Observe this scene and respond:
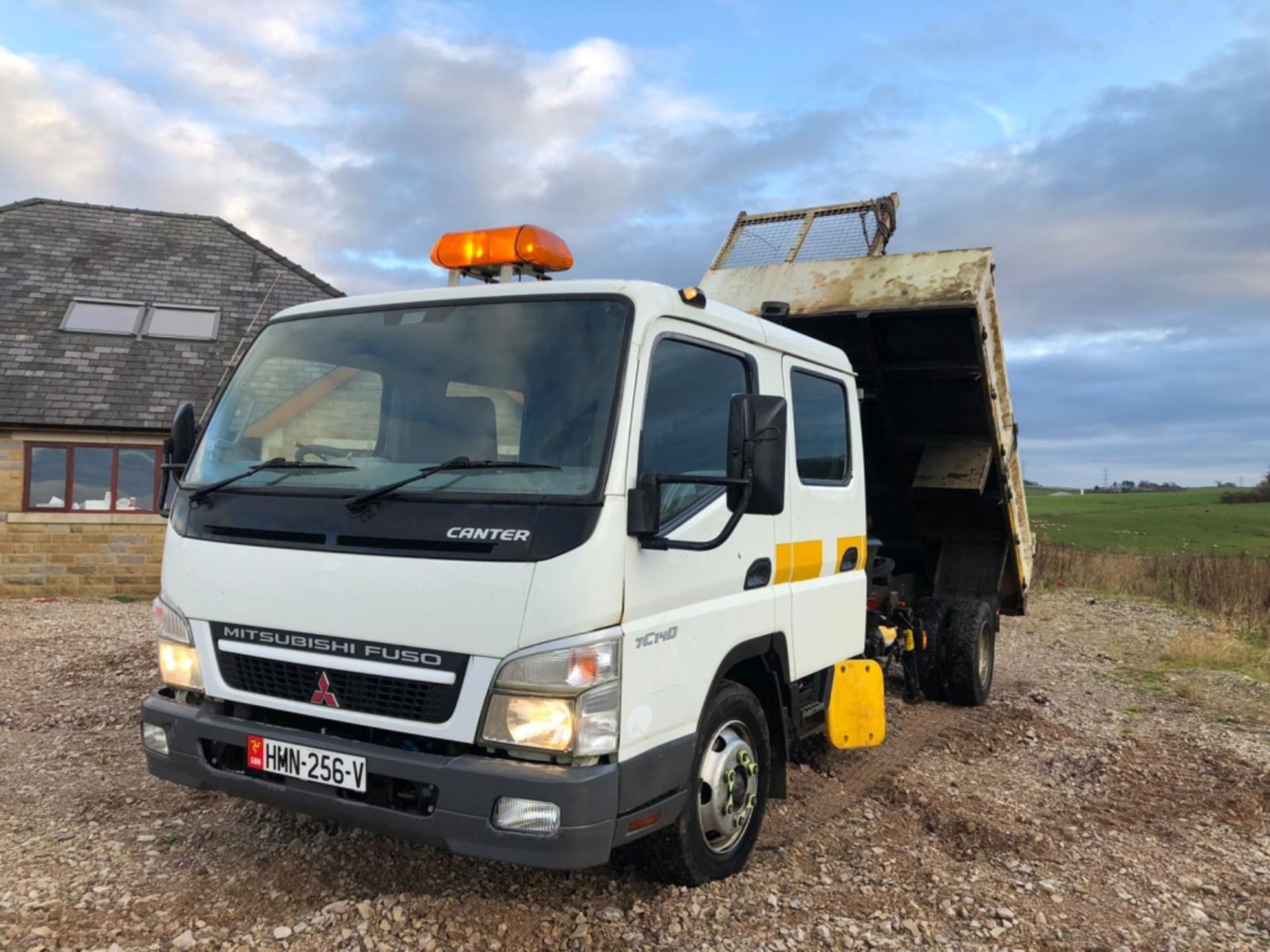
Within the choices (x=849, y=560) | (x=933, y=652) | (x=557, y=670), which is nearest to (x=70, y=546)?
(x=933, y=652)

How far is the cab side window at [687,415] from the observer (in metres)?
3.29

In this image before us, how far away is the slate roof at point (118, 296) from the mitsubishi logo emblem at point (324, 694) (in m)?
11.3

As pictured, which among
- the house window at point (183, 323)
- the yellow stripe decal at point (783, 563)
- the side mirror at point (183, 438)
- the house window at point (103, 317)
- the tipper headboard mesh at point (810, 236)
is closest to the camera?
the side mirror at point (183, 438)

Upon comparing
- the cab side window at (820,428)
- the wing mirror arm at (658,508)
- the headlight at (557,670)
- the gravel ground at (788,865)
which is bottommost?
the gravel ground at (788,865)

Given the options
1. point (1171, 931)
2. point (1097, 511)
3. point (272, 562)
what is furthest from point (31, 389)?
point (1097, 511)

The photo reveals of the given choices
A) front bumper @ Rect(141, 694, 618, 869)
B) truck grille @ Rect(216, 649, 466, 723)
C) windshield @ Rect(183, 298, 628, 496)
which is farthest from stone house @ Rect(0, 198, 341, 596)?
front bumper @ Rect(141, 694, 618, 869)

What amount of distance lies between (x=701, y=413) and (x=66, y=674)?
6.26m

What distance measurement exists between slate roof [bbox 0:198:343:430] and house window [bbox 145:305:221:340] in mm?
136

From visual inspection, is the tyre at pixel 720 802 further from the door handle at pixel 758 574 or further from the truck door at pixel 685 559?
the door handle at pixel 758 574

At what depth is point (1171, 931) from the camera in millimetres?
3666

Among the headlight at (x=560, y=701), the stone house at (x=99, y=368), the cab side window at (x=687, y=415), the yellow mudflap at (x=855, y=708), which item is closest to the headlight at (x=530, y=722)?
the headlight at (x=560, y=701)

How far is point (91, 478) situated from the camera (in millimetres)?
13516

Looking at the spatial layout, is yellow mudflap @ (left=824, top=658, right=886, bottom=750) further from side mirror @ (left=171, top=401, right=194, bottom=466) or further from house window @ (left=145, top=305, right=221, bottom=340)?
house window @ (left=145, top=305, right=221, bottom=340)

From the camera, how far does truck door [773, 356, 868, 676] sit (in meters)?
4.18
